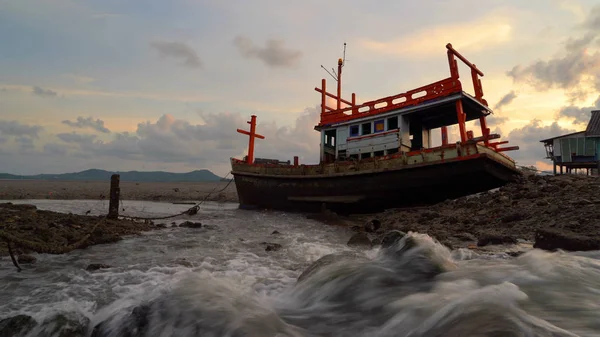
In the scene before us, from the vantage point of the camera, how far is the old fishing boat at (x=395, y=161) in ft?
35.3

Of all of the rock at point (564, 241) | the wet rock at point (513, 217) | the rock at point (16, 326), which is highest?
the wet rock at point (513, 217)

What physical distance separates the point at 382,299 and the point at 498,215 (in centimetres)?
616

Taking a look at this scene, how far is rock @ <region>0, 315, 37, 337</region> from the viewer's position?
2.78 meters

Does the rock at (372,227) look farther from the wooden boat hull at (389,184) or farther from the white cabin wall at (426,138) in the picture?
the white cabin wall at (426,138)

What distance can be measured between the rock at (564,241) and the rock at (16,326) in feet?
21.5

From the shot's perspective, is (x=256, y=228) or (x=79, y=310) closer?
(x=79, y=310)

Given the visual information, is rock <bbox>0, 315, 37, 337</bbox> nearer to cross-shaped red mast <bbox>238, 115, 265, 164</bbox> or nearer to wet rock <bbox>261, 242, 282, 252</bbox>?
wet rock <bbox>261, 242, 282, 252</bbox>

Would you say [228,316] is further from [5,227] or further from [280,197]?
[280,197]


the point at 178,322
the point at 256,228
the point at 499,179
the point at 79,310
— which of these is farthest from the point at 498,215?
the point at 79,310

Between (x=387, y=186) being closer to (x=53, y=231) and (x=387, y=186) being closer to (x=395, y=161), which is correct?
(x=395, y=161)

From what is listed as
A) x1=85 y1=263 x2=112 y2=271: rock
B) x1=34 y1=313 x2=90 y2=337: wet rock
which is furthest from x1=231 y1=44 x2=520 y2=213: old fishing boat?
x1=34 y1=313 x2=90 y2=337: wet rock

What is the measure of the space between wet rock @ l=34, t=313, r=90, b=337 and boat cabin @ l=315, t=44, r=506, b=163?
1127cm

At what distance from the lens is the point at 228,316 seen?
3.10 m

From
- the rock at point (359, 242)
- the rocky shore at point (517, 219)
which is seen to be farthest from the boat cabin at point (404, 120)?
the rock at point (359, 242)
